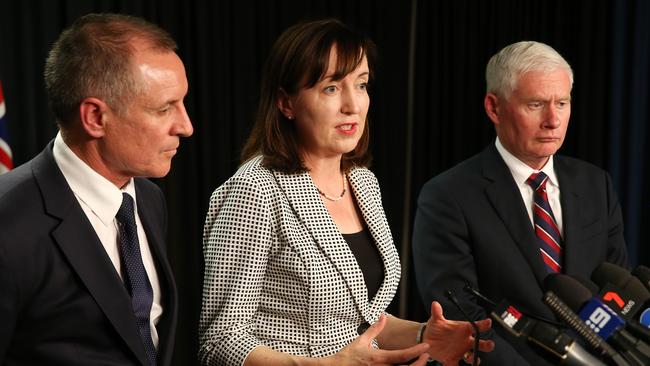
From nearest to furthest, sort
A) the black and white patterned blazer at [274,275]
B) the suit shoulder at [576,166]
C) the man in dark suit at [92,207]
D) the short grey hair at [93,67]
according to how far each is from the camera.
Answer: the man in dark suit at [92,207], the short grey hair at [93,67], the black and white patterned blazer at [274,275], the suit shoulder at [576,166]

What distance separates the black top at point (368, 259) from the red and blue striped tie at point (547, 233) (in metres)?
0.69

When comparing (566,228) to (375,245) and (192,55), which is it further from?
(192,55)

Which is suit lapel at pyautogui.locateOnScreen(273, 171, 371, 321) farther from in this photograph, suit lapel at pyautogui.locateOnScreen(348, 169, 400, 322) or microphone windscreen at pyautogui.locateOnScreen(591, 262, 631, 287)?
microphone windscreen at pyautogui.locateOnScreen(591, 262, 631, 287)

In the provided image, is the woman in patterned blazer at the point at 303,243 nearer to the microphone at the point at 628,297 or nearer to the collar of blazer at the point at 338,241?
the collar of blazer at the point at 338,241

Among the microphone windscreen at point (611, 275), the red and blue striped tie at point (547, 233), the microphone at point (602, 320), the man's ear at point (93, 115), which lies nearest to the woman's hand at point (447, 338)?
the microphone windscreen at point (611, 275)

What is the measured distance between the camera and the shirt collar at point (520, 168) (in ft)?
9.07

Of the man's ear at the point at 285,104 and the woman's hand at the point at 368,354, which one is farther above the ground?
the man's ear at the point at 285,104

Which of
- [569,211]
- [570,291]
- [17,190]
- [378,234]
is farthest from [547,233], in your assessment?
[17,190]

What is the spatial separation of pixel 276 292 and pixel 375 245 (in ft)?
1.16

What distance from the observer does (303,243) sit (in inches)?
80.9

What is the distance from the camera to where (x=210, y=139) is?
4227mm

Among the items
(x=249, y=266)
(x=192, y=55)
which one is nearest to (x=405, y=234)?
(x=192, y=55)

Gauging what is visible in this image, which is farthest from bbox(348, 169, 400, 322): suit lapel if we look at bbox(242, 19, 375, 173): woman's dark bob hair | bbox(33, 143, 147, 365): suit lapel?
bbox(33, 143, 147, 365): suit lapel

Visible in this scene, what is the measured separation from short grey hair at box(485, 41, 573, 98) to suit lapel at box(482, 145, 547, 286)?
10.2 inches
